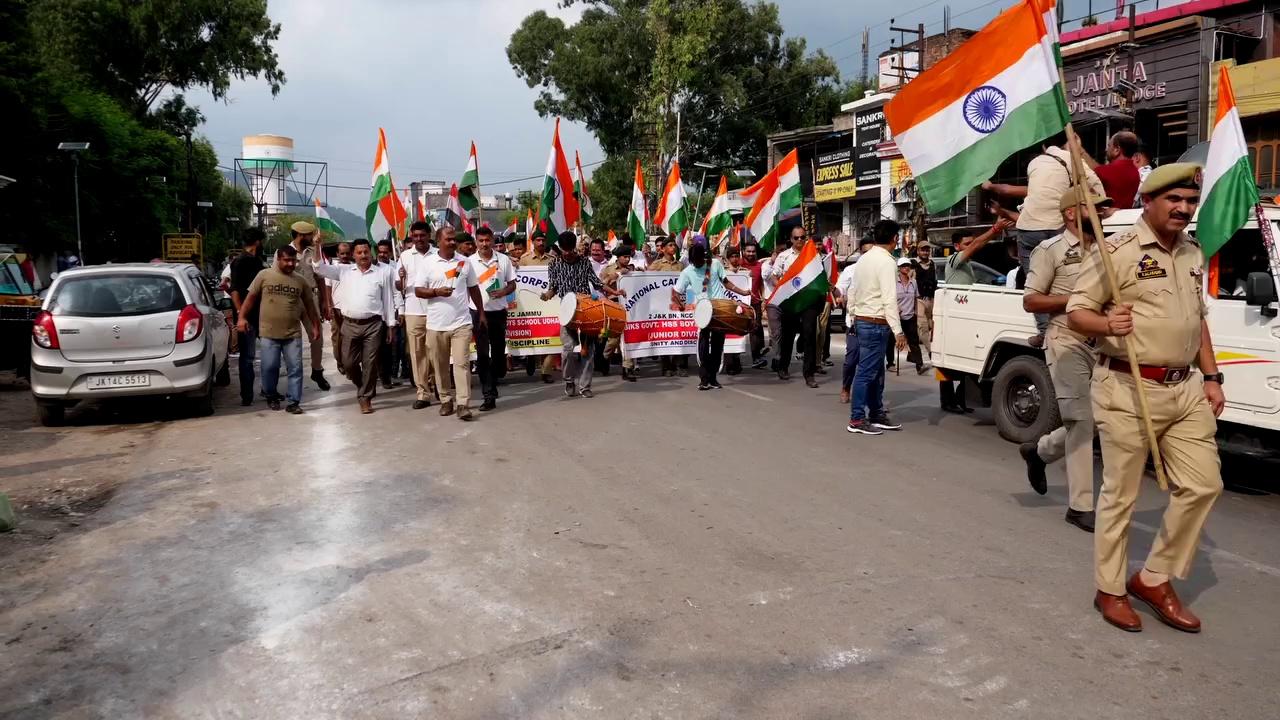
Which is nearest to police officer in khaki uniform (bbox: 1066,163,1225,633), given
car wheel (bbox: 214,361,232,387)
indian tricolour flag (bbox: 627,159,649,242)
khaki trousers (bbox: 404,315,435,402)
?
khaki trousers (bbox: 404,315,435,402)

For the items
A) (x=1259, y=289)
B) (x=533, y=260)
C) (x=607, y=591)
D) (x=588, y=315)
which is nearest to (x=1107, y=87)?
(x=533, y=260)

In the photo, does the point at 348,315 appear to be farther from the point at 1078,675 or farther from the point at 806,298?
the point at 1078,675

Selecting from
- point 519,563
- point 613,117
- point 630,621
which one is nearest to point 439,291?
point 519,563

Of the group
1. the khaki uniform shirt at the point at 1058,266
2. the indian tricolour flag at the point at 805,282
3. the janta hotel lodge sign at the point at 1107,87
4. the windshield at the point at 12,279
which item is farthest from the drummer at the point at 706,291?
the janta hotel lodge sign at the point at 1107,87

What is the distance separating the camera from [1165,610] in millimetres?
4438

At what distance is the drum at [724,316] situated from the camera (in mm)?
12420

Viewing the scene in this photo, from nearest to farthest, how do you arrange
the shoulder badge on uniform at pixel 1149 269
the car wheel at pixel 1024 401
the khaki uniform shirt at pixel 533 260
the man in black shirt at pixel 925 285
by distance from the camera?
the shoulder badge on uniform at pixel 1149 269, the car wheel at pixel 1024 401, the khaki uniform shirt at pixel 533 260, the man in black shirt at pixel 925 285

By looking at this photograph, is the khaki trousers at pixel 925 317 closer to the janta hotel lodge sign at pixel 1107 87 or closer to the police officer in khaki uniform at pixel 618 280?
Answer: the police officer in khaki uniform at pixel 618 280

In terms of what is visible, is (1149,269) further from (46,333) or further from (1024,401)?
(46,333)

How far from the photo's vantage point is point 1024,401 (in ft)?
29.1

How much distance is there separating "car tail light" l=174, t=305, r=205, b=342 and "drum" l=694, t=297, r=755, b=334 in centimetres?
568

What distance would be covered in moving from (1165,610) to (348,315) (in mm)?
8831

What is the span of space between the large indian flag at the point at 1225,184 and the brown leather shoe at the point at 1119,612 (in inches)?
107

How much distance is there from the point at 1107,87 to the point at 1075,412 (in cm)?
2497
